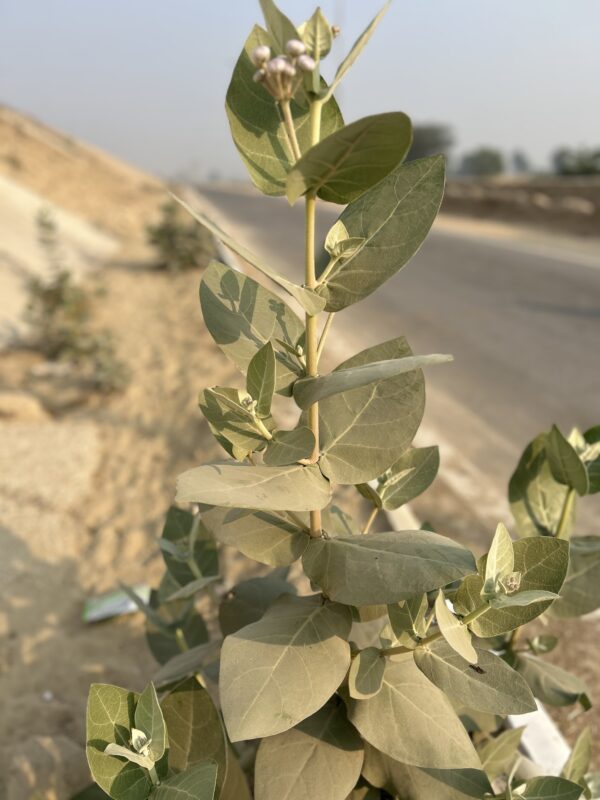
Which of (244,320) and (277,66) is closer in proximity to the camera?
(277,66)

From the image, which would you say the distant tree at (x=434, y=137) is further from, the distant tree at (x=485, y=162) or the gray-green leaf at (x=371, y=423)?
the gray-green leaf at (x=371, y=423)

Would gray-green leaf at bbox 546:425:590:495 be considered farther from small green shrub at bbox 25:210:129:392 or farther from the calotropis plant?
small green shrub at bbox 25:210:129:392

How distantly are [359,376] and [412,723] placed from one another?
65cm

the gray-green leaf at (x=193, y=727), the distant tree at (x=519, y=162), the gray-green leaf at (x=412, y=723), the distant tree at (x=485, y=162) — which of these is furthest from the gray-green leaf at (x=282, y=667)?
the distant tree at (x=519, y=162)

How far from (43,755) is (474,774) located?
4.70 ft

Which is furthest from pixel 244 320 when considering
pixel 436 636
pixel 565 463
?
pixel 565 463

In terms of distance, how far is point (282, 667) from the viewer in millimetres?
1080

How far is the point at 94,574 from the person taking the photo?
3.29 meters

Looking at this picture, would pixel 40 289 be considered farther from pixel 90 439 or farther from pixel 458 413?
pixel 458 413

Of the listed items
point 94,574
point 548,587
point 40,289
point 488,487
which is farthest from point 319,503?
point 40,289

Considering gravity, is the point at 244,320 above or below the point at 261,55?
below

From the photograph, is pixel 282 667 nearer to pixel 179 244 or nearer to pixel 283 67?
pixel 283 67

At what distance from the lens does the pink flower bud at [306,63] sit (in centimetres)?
87

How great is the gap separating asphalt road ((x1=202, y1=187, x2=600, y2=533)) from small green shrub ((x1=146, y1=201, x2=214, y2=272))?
1.57 meters
